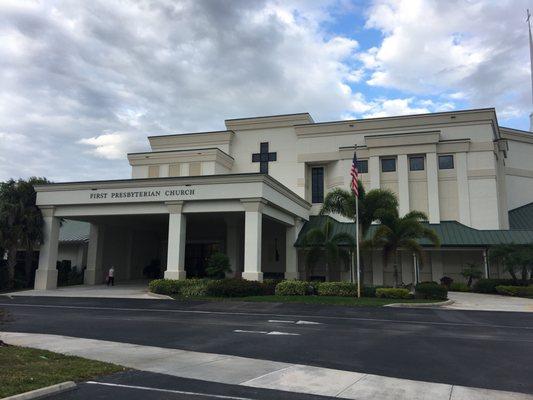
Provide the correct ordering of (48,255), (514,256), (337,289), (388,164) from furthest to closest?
(388,164), (48,255), (514,256), (337,289)

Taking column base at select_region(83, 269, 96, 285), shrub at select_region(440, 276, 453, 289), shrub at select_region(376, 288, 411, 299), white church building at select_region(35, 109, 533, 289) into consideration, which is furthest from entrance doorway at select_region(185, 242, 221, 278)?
shrub at select_region(376, 288, 411, 299)

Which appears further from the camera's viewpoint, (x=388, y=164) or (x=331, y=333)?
(x=388, y=164)

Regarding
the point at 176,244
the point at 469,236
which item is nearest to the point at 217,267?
the point at 176,244

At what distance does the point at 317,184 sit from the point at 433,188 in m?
9.59

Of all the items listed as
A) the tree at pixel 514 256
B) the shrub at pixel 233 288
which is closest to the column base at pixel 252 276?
the shrub at pixel 233 288

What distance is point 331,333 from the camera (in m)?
13.3

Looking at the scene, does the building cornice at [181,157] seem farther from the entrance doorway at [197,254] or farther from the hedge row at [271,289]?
the hedge row at [271,289]

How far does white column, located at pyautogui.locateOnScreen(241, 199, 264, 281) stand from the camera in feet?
84.2

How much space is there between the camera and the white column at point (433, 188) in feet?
117

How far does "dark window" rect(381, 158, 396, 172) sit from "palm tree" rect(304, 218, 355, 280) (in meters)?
11.7

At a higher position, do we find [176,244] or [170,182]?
[170,182]

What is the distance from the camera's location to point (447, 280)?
32281 millimetres

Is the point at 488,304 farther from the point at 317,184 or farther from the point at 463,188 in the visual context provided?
the point at 317,184

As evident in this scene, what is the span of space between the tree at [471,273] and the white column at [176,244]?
1870 cm
